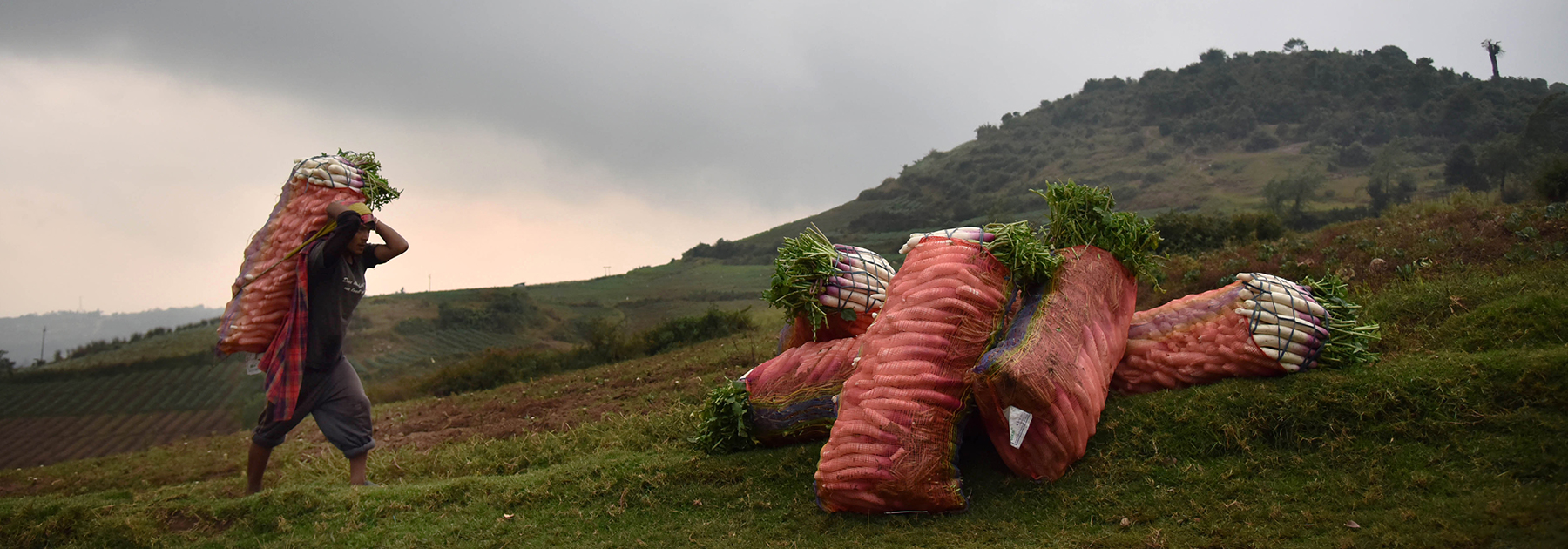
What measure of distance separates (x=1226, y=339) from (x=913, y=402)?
203 cm

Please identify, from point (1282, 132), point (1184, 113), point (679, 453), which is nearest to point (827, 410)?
point (679, 453)

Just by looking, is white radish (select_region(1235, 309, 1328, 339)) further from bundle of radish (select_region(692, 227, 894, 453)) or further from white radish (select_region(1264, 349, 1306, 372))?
bundle of radish (select_region(692, 227, 894, 453))

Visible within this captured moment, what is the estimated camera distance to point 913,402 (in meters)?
4.04

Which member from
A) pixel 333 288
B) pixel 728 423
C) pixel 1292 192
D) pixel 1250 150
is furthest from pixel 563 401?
pixel 1250 150

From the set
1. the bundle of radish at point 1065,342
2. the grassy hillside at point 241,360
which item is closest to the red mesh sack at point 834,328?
the bundle of radish at point 1065,342

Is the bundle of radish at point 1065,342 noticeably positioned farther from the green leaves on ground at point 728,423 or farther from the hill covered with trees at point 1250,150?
the hill covered with trees at point 1250,150

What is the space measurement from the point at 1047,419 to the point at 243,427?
10770 mm

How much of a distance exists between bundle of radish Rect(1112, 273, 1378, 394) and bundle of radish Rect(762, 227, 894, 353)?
1.63m

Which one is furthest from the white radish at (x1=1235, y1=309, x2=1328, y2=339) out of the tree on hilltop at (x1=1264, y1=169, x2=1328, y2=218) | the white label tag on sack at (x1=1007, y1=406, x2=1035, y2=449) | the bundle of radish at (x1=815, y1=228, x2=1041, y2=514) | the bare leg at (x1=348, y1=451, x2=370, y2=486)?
the tree on hilltop at (x1=1264, y1=169, x2=1328, y2=218)

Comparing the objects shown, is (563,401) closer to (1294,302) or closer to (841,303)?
(841,303)

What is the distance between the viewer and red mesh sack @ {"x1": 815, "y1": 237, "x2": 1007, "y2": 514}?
13.1 feet

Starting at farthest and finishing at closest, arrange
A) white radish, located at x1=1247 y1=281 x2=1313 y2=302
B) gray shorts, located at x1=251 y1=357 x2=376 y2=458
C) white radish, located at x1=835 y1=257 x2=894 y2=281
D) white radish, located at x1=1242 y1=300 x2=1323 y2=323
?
gray shorts, located at x1=251 y1=357 x2=376 y2=458
white radish, located at x1=835 y1=257 x2=894 y2=281
white radish, located at x1=1247 y1=281 x2=1313 y2=302
white radish, located at x1=1242 y1=300 x2=1323 y2=323

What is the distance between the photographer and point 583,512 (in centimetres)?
496

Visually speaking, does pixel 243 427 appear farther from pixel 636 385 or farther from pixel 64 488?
pixel 636 385
